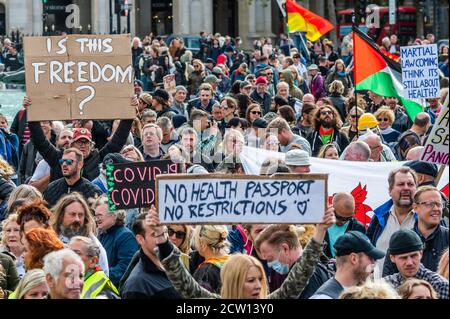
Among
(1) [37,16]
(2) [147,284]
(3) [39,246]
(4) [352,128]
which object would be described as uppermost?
(1) [37,16]

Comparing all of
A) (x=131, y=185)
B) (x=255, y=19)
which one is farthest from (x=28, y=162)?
(x=255, y=19)

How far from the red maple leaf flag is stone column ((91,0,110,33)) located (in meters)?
55.6

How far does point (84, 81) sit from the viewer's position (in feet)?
40.3

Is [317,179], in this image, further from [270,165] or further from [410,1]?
[410,1]

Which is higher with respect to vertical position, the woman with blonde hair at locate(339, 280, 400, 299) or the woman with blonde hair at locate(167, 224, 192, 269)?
the woman with blonde hair at locate(339, 280, 400, 299)

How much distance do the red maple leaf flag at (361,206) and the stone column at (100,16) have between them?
55596 millimetres

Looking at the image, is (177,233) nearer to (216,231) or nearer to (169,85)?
(216,231)

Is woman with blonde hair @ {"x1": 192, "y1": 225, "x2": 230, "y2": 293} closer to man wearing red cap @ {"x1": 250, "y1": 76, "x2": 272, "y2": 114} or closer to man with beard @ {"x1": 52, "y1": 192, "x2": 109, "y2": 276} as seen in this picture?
man with beard @ {"x1": 52, "y1": 192, "x2": 109, "y2": 276}

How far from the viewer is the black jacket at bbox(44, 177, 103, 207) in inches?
453

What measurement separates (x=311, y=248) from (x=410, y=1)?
6951cm

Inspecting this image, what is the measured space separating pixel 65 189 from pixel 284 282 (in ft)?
14.0

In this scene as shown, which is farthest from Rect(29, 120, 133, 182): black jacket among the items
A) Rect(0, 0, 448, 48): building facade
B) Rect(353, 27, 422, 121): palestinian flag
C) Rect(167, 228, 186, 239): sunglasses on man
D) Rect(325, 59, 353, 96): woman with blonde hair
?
Rect(0, 0, 448, 48): building facade

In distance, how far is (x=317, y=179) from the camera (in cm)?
764

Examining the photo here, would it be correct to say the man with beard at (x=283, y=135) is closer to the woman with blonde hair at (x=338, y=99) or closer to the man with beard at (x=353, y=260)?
the woman with blonde hair at (x=338, y=99)
